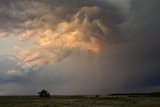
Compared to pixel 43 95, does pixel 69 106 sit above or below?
below

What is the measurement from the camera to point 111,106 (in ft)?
→ 267

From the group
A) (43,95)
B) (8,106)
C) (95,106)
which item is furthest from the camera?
(43,95)

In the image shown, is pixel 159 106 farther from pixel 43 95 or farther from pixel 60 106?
pixel 43 95

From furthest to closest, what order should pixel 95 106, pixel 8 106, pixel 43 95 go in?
pixel 43 95 → pixel 8 106 → pixel 95 106

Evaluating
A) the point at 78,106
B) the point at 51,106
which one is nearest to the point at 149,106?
the point at 78,106

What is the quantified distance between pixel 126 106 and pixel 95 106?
26.5 ft

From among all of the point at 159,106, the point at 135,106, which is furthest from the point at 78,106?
the point at 159,106

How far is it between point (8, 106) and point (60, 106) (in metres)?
14.6

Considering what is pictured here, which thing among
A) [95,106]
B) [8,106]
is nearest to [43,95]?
[8,106]

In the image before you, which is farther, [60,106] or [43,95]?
[43,95]

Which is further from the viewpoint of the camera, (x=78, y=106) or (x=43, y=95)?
(x=43, y=95)

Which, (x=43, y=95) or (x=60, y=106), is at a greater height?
(x=43, y=95)

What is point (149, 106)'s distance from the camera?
268 ft

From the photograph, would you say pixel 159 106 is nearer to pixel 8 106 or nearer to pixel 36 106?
pixel 36 106
